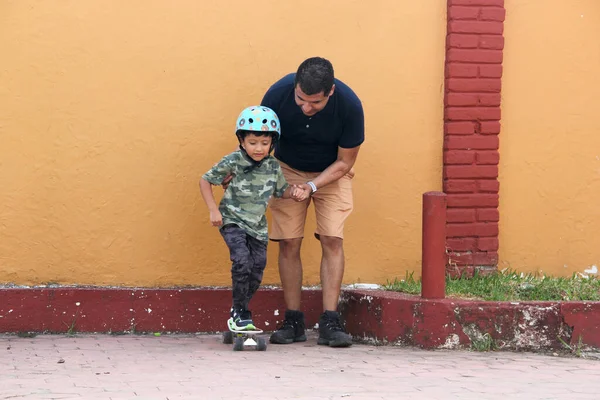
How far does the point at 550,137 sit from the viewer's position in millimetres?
7125

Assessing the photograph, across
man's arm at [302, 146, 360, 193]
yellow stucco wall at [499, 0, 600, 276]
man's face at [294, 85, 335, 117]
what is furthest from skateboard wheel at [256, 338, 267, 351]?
yellow stucco wall at [499, 0, 600, 276]

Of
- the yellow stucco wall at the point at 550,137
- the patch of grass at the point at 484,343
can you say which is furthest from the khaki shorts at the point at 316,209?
the yellow stucco wall at the point at 550,137

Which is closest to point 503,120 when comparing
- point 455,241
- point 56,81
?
point 455,241

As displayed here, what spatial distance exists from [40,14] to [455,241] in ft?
10.4

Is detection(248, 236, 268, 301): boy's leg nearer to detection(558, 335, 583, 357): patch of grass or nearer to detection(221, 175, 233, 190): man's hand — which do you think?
detection(221, 175, 233, 190): man's hand

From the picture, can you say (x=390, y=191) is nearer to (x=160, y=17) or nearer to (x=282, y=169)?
(x=282, y=169)

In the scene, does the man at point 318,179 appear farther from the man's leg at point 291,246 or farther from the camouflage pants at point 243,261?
the camouflage pants at point 243,261

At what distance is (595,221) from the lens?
722 centimetres

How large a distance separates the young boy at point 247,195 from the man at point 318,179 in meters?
0.21

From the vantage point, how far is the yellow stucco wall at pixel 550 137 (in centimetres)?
708

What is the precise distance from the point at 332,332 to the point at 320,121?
1302 millimetres

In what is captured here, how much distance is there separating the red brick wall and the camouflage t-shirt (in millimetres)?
1484

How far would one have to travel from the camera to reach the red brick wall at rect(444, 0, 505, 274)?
6.94 m

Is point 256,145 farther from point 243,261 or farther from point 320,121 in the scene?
point 243,261
